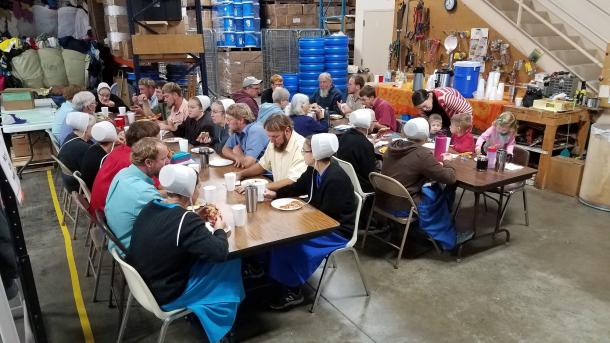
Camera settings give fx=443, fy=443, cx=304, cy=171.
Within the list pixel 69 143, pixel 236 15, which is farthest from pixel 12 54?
pixel 69 143

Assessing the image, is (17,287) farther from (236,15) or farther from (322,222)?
(236,15)

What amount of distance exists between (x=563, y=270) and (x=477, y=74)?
3812 mm

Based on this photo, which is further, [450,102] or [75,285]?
[450,102]

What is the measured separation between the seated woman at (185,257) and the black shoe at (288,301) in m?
0.75

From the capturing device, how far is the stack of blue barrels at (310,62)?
10180 millimetres

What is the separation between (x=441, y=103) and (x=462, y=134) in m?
0.91

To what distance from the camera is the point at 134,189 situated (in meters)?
2.62

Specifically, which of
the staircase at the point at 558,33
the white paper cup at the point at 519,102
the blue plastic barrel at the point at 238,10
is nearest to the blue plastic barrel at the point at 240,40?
the blue plastic barrel at the point at 238,10

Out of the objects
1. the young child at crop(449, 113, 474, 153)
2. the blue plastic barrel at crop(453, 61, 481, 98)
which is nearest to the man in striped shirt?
the young child at crop(449, 113, 474, 153)

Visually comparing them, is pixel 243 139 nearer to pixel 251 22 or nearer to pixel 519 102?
pixel 519 102

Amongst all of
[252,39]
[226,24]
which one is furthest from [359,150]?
[226,24]

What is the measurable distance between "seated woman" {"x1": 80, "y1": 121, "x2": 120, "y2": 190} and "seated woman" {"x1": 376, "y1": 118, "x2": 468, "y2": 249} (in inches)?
94.3

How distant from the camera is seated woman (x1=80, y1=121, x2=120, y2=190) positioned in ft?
12.1

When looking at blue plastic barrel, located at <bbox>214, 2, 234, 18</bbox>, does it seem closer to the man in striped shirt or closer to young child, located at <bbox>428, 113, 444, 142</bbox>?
the man in striped shirt
